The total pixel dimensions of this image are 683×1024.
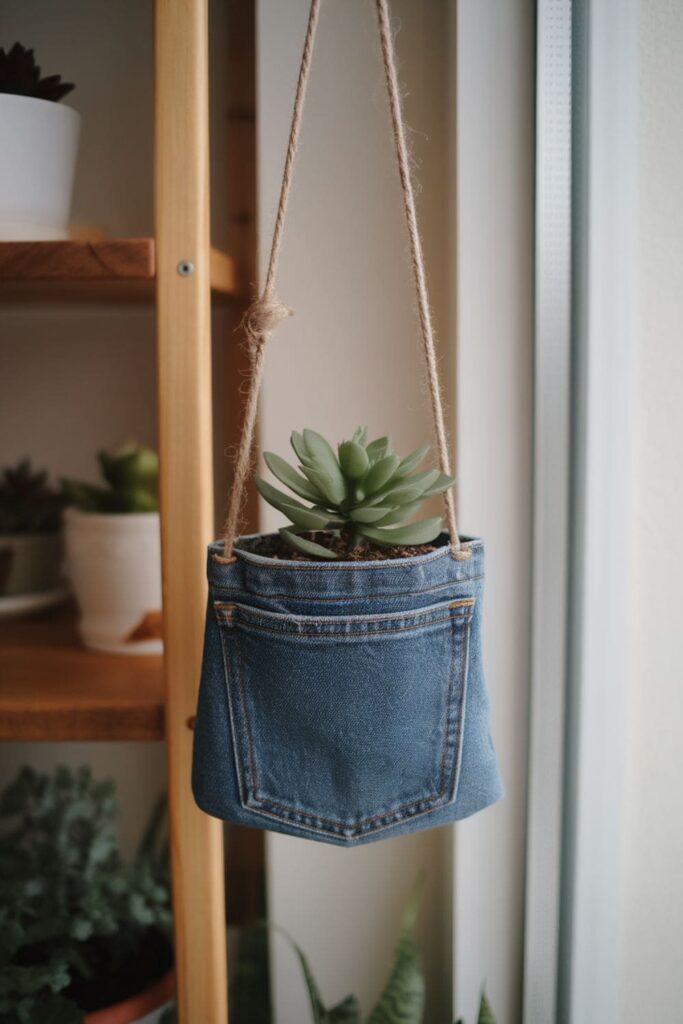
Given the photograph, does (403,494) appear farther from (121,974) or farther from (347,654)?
(121,974)

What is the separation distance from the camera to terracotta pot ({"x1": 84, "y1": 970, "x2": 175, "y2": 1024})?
737 mm

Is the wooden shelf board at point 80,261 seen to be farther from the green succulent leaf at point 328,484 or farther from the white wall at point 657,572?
the white wall at point 657,572

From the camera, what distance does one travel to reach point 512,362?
72cm

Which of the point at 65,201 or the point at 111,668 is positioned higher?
the point at 65,201

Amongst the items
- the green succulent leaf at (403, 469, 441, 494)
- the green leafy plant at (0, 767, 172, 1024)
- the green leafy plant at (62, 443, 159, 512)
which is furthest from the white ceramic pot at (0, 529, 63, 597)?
the green succulent leaf at (403, 469, 441, 494)

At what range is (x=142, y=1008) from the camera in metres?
0.76

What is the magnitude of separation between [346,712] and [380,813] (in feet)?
0.25

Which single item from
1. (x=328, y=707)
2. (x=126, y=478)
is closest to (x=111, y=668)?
(x=126, y=478)

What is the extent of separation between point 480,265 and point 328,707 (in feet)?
1.42

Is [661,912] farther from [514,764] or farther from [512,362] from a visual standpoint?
[512,362]

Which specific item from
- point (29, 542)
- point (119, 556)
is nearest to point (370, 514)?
point (119, 556)

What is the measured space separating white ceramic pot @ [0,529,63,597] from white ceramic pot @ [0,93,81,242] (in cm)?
36

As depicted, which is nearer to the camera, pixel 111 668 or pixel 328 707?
pixel 328 707

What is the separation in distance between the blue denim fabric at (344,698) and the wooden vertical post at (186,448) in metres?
0.12
